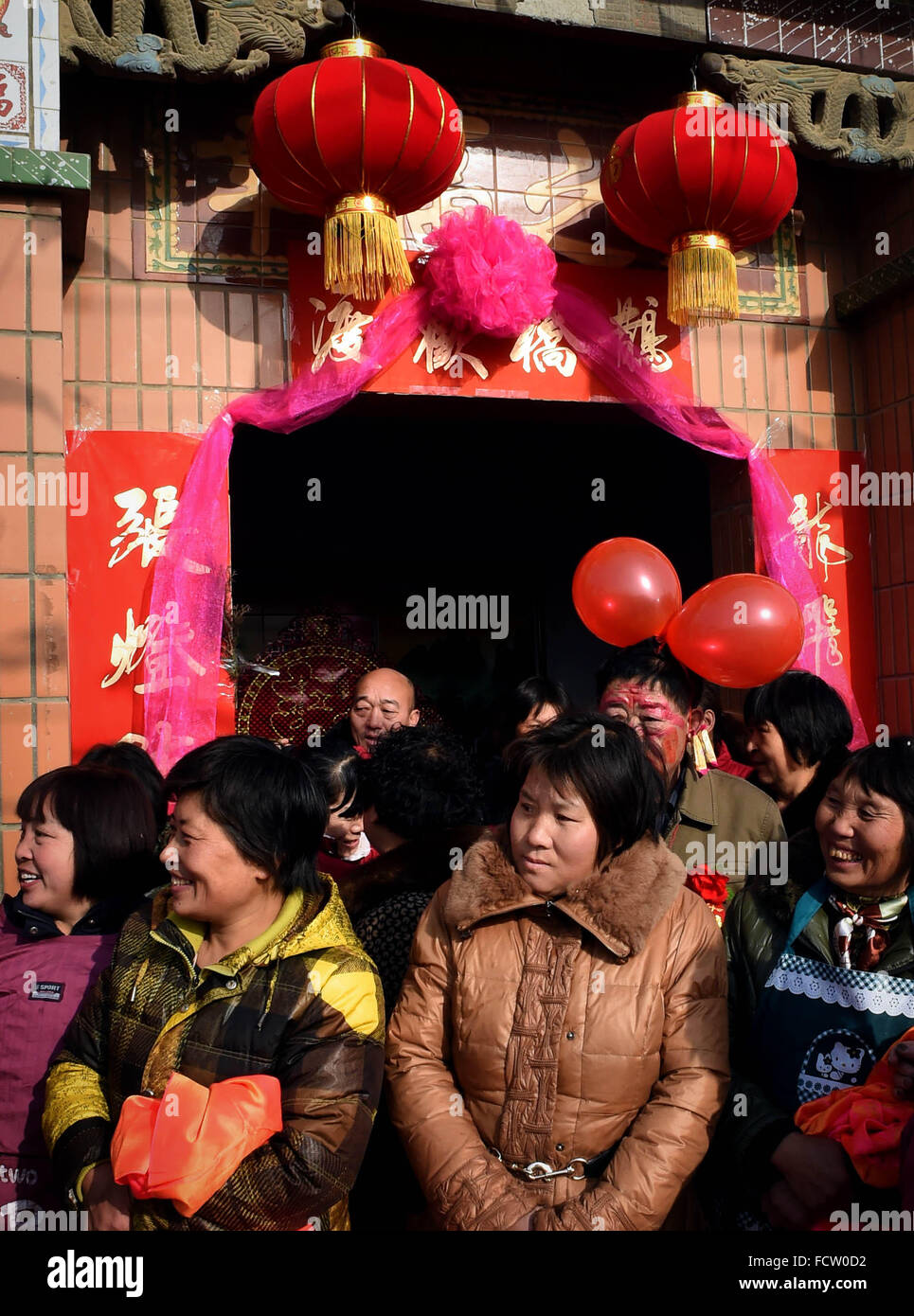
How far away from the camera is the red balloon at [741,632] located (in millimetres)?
3164

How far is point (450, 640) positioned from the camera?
689 centimetres

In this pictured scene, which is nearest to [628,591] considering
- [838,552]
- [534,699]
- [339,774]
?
[534,699]

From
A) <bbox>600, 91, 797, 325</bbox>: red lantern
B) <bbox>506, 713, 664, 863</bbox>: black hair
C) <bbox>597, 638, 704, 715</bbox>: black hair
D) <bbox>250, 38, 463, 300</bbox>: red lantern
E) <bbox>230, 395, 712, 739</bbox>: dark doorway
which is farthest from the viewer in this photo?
<bbox>230, 395, 712, 739</bbox>: dark doorway

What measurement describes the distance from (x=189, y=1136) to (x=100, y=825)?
0.73 metres

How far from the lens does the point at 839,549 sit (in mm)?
4754

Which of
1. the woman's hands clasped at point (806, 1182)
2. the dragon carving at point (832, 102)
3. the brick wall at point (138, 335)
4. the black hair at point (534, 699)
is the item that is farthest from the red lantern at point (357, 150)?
the woman's hands clasped at point (806, 1182)

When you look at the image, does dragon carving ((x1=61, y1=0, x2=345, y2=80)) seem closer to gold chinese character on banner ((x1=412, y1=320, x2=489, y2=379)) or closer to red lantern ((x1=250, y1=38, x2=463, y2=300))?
red lantern ((x1=250, y1=38, x2=463, y2=300))

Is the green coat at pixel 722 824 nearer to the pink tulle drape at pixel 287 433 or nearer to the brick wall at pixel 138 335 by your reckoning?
the pink tulle drape at pixel 287 433

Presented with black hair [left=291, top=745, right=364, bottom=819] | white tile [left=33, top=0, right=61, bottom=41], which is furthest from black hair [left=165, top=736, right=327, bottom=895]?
white tile [left=33, top=0, right=61, bottom=41]

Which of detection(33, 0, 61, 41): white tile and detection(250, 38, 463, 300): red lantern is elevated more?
detection(33, 0, 61, 41): white tile

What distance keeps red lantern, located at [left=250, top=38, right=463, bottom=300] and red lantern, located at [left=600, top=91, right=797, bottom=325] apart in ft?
2.11

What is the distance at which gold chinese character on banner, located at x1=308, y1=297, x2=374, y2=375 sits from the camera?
4258mm

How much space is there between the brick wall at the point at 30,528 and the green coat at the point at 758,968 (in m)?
2.23

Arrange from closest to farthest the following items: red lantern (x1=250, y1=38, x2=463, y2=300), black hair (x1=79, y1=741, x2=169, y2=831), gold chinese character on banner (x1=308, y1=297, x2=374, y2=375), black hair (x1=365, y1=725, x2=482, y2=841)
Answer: black hair (x1=365, y1=725, x2=482, y2=841) < black hair (x1=79, y1=741, x2=169, y2=831) < red lantern (x1=250, y1=38, x2=463, y2=300) < gold chinese character on banner (x1=308, y1=297, x2=374, y2=375)
